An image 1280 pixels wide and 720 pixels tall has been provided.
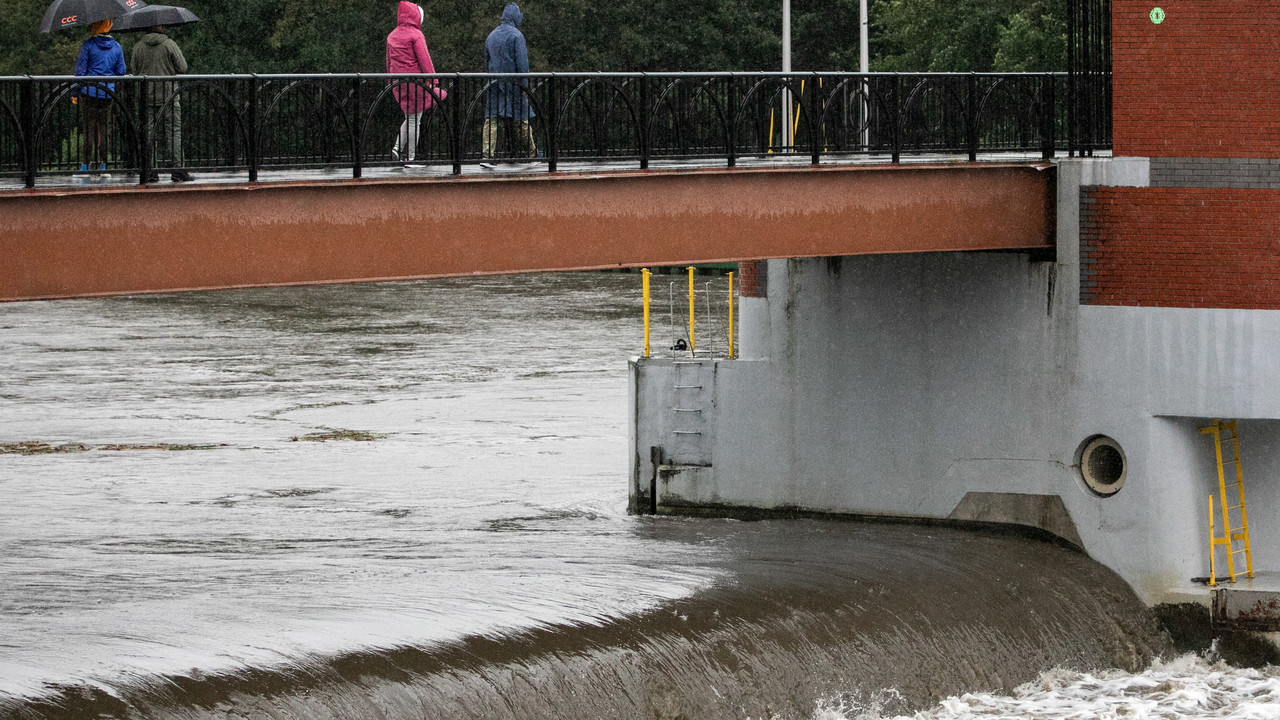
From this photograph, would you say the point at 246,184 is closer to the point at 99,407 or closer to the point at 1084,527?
the point at 1084,527

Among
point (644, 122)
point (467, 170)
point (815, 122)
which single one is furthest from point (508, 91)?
point (815, 122)

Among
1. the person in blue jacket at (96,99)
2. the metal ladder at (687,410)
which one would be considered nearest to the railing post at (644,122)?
the person in blue jacket at (96,99)

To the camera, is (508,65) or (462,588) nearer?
(508,65)

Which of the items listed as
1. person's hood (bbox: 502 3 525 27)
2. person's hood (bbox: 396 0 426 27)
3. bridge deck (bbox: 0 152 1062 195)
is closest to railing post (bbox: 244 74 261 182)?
bridge deck (bbox: 0 152 1062 195)

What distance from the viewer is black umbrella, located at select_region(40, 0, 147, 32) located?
1628cm

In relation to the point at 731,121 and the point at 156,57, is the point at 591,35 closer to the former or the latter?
the point at 731,121

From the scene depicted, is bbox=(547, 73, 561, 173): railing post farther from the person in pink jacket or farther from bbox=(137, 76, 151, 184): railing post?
bbox=(137, 76, 151, 184): railing post

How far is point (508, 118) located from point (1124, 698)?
26.1 ft

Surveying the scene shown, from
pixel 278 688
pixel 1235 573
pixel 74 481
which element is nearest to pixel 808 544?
pixel 1235 573

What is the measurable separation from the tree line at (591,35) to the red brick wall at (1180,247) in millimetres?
44399

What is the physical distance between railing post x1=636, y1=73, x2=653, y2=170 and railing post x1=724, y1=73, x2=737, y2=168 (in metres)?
0.90

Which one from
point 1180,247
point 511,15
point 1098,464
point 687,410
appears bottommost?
point 1098,464

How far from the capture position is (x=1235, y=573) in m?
20.8

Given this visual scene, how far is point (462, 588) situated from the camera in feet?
65.9
